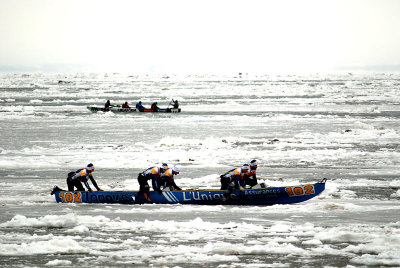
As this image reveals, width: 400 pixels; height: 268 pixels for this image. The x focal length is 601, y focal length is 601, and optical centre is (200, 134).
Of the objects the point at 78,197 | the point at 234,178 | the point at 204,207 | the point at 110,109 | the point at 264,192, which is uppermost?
the point at 110,109

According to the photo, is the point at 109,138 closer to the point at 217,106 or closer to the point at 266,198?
the point at 266,198

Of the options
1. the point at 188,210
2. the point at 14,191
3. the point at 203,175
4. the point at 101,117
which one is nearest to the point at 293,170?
the point at 203,175

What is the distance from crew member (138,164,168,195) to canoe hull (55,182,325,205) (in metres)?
0.17

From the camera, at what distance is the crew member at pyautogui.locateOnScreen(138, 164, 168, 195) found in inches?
701

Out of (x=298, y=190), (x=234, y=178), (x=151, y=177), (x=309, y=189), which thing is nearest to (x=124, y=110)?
(x=151, y=177)

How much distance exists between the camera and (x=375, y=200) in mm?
17766

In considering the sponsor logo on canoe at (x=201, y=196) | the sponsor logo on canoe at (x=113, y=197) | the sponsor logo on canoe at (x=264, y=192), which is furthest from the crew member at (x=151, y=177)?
the sponsor logo on canoe at (x=264, y=192)

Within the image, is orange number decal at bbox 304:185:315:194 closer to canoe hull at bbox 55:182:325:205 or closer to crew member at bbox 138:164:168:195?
canoe hull at bbox 55:182:325:205

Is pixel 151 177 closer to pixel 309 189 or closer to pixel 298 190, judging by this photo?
pixel 298 190

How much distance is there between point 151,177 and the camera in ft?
58.6

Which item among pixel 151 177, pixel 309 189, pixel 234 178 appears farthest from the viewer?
pixel 151 177

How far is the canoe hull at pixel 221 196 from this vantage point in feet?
57.1

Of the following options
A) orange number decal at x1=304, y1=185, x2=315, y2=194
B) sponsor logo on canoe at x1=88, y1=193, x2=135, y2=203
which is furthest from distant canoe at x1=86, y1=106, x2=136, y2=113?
orange number decal at x1=304, y1=185, x2=315, y2=194

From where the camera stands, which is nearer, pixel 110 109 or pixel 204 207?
pixel 204 207
